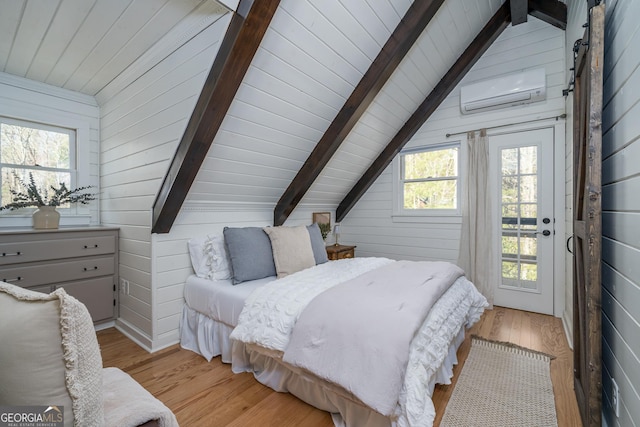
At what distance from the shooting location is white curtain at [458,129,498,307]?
3.30m

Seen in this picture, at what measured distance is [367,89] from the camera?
8.50 ft

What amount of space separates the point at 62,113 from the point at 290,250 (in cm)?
260

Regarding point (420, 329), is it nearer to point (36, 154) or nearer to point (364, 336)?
point (364, 336)

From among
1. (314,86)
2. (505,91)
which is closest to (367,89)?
(314,86)

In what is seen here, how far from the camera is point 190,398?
1784mm

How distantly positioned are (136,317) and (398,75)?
3.33 m

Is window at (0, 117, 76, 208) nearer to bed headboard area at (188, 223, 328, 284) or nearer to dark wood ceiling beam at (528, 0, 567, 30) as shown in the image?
bed headboard area at (188, 223, 328, 284)

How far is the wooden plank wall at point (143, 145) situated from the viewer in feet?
6.42

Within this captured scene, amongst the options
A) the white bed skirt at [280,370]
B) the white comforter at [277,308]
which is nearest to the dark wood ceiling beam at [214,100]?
the white bed skirt at [280,370]

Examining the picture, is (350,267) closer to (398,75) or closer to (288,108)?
(288,108)

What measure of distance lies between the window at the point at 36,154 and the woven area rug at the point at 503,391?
3807 millimetres

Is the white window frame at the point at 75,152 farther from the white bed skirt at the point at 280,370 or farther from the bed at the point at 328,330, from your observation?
the white bed skirt at the point at 280,370

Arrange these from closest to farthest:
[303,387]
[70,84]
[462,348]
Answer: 1. [303,387]
2. [462,348]
3. [70,84]

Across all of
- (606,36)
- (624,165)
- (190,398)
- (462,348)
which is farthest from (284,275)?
(606,36)
